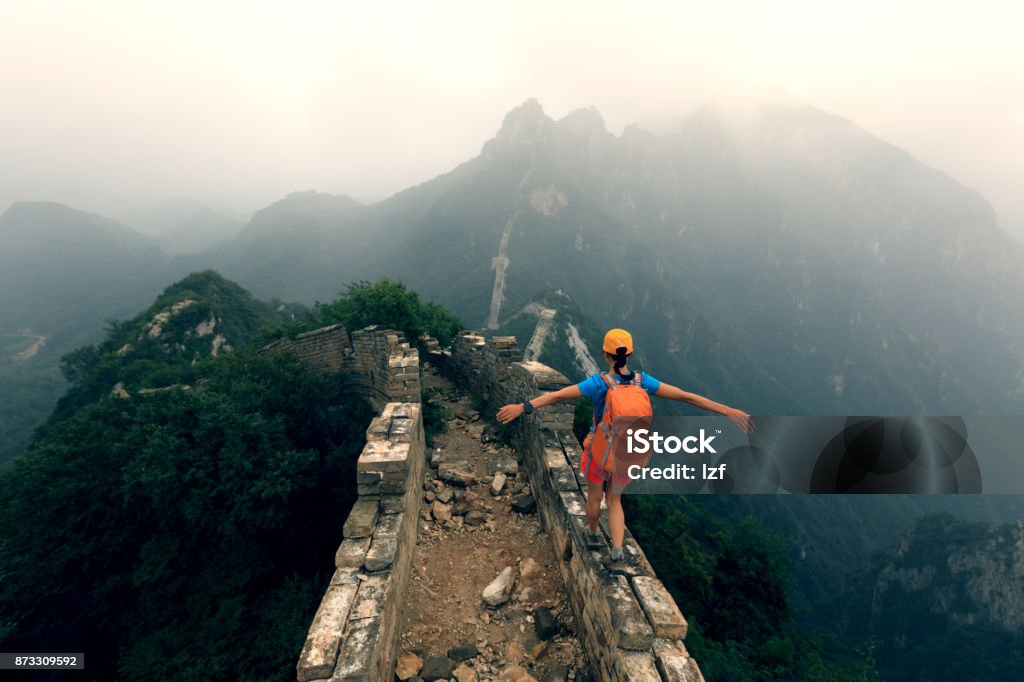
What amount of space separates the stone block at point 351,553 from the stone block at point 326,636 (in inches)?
10.8

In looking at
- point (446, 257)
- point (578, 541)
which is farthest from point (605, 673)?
point (446, 257)

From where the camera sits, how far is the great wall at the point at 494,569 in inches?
138

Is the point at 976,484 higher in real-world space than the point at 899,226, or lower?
lower

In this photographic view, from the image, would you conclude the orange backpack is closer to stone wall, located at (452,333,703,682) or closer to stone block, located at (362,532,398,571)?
stone wall, located at (452,333,703,682)

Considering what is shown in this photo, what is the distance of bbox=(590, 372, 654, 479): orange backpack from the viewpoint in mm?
3561

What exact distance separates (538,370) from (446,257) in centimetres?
9713

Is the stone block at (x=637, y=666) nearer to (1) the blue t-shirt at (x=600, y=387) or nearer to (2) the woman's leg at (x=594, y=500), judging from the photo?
(2) the woman's leg at (x=594, y=500)

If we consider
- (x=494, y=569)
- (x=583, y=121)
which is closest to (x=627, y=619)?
(x=494, y=569)

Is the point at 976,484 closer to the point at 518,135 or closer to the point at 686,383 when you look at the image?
the point at 686,383

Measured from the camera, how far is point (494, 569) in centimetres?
538

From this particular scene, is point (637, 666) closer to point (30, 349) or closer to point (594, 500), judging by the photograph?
point (594, 500)

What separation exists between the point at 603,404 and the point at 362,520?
3206 millimetres

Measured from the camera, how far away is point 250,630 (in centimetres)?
676
